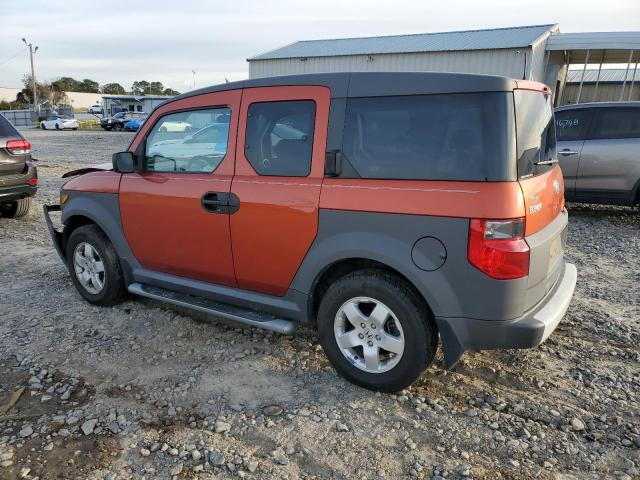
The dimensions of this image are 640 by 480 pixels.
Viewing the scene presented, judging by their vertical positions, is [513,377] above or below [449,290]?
below

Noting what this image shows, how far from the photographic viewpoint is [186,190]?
3.69 m

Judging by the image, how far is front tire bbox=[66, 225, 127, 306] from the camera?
436 cm

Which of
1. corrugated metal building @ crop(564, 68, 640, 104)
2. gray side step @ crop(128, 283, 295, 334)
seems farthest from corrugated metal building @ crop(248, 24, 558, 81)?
gray side step @ crop(128, 283, 295, 334)

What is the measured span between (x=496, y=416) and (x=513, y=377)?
0.49 m

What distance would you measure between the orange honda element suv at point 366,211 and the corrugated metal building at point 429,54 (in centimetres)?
1817

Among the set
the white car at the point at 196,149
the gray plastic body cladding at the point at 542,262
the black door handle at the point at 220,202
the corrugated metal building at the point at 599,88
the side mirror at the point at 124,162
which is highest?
the corrugated metal building at the point at 599,88

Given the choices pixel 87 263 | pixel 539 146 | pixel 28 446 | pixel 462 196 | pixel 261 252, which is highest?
pixel 539 146

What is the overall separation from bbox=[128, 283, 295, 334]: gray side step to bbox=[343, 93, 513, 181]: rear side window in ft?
3.77

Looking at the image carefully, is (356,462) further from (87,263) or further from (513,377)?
(87,263)

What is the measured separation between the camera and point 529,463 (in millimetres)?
2553

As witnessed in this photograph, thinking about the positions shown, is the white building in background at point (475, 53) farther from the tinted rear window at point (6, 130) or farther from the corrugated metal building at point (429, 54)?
the tinted rear window at point (6, 130)

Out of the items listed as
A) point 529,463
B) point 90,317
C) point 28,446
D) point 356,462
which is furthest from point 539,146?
point 90,317

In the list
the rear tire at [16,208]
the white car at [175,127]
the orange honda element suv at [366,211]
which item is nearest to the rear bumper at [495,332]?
the orange honda element suv at [366,211]

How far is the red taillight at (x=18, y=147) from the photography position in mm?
7215
